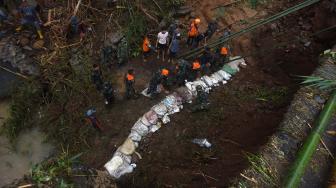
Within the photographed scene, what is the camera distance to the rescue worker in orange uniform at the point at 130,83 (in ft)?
28.0

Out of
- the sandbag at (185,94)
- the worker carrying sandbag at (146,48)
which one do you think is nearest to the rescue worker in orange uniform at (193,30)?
the worker carrying sandbag at (146,48)

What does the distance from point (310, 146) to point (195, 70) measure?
3.69m

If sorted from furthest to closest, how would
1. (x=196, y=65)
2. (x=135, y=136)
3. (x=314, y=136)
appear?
(x=196, y=65) → (x=135, y=136) → (x=314, y=136)

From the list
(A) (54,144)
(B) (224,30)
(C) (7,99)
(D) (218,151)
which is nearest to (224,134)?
(D) (218,151)

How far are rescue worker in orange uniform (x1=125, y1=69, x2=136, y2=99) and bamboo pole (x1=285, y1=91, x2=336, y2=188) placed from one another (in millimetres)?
4304

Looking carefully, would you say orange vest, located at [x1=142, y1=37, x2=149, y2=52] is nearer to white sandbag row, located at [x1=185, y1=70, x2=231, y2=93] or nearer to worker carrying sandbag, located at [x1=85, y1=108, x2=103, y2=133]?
white sandbag row, located at [x1=185, y1=70, x2=231, y2=93]

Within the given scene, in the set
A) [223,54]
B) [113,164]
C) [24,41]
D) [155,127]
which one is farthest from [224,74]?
[24,41]

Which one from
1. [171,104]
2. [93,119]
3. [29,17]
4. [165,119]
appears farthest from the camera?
[29,17]

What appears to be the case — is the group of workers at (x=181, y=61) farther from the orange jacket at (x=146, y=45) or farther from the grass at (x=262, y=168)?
the grass at (x=262, y=168)

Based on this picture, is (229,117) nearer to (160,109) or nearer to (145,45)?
(160,109)

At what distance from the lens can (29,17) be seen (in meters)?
9.59

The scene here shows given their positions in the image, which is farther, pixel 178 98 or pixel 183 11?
pixel 183 11

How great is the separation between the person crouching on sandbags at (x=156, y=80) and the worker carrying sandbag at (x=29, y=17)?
3733 mm

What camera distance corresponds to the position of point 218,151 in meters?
8.17
